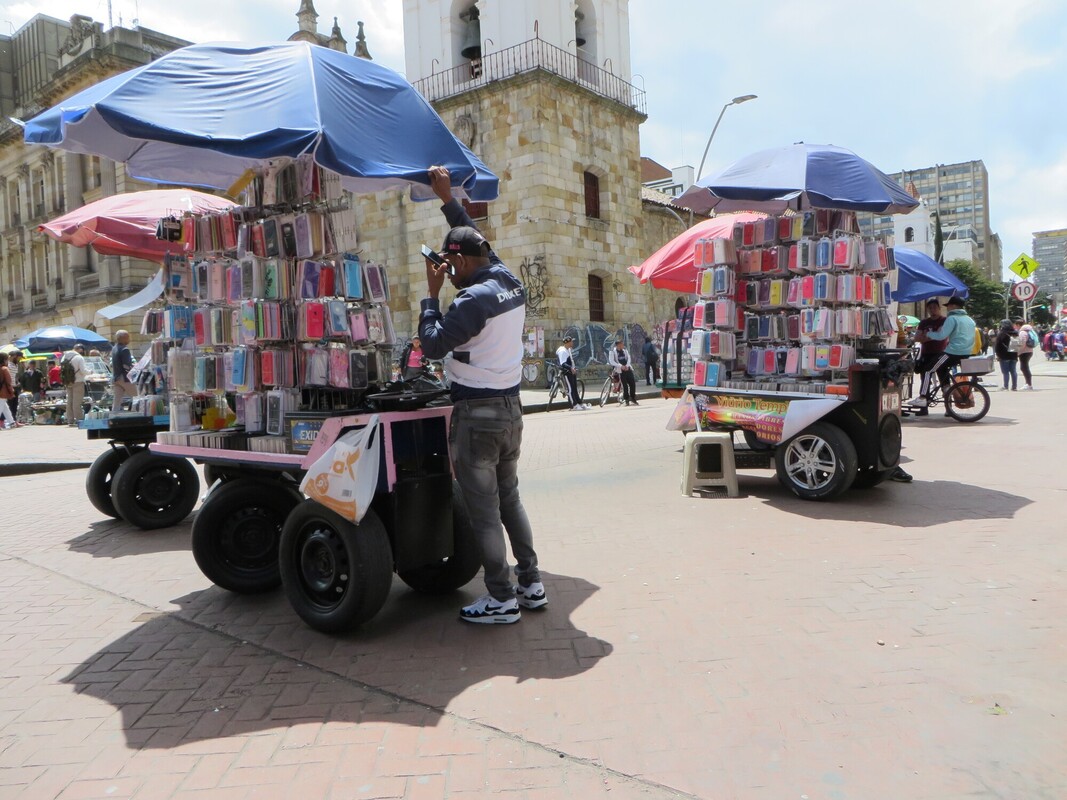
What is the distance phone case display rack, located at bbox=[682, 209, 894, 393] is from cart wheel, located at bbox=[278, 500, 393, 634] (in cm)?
488

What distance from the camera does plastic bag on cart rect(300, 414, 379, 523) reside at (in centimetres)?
365

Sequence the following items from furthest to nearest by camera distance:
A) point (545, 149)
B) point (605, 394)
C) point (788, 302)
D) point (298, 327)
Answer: point (545, 149) < point (605, 394) < point (788, 302) < point (298, 327)

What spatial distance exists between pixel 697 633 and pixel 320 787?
1.98 metres

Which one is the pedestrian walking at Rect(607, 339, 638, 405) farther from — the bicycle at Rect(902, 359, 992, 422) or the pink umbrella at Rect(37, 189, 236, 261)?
the pink umbrella at Rect(37, 189, 236, 261)

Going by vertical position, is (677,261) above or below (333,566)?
above

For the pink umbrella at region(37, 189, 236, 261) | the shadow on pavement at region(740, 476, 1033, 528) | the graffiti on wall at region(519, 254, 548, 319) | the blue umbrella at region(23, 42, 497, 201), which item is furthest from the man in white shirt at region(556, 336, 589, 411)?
the blue umbrella at region(23, 42, 497, 201)

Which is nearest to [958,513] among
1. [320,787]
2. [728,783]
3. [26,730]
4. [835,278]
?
[835,278]

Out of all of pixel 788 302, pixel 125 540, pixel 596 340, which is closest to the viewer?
pixel 125 540

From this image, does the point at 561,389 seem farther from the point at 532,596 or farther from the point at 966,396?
the point at 532,596

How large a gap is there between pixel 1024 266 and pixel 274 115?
24439 mm

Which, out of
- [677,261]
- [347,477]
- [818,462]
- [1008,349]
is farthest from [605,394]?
[347,477]

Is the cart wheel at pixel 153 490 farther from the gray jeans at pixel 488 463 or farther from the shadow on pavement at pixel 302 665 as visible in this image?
the gray jeans at pixel 488 463

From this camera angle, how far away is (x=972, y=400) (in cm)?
1236

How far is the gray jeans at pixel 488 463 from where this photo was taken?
12.7ft
